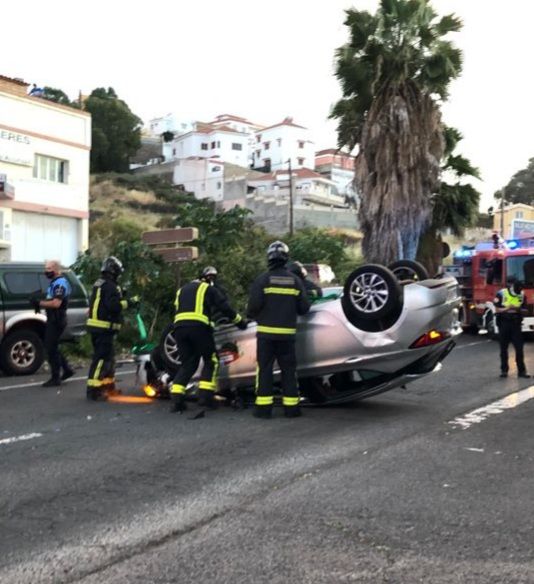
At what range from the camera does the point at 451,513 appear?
4.42 metres

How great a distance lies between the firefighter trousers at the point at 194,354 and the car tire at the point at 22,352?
4390 mm

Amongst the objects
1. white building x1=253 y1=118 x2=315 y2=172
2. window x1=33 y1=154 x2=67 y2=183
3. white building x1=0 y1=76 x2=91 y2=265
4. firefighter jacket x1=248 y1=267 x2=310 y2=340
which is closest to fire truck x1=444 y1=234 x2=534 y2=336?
firefighter jacket x1=248 y1=267 x2=310 y2=340

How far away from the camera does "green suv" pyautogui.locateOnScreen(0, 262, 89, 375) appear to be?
36.7 feet

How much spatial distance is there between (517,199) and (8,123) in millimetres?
58494

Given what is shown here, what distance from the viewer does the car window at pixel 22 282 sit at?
37.5 ft

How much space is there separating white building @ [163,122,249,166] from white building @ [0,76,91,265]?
6653 cm

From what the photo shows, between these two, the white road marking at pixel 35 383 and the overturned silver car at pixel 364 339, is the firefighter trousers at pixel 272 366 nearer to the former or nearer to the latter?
the overturned silver car at pixel 364 339

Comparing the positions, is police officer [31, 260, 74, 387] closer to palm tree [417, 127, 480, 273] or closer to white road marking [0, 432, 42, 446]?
white road marking [0, 432, 42, 446]

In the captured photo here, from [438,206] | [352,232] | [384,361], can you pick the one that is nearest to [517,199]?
[352,232]

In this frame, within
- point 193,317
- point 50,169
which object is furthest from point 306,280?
point 50,169

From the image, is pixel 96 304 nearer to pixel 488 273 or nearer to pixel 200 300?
pixel 200 300

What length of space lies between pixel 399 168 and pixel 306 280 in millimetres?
14505

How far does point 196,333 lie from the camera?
7.68m

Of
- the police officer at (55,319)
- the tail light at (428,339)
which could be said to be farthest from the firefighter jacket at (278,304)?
the police officer at (55,319)
